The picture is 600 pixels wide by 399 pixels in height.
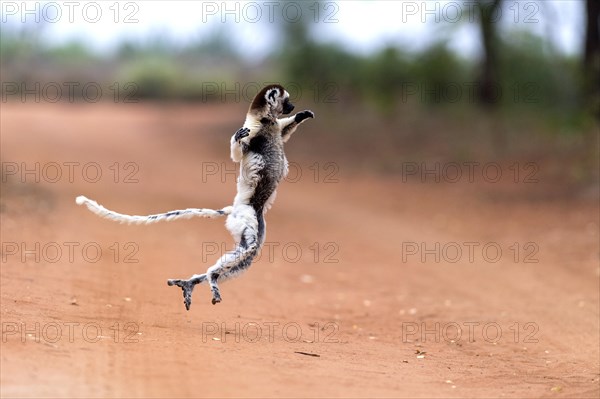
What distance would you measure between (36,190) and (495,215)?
8.97 metres

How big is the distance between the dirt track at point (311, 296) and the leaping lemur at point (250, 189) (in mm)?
612

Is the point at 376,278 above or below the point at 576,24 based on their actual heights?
below

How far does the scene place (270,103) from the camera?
7.50m

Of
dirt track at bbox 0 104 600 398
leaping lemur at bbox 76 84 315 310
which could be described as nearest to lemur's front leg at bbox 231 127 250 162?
leaping lemur at bbox 76 84 315 310

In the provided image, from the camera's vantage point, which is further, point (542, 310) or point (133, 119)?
point (133, 119)

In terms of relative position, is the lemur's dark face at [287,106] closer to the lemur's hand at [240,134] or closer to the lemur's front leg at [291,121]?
the lemur's front leg at [291,121]

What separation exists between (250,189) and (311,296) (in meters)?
3.20

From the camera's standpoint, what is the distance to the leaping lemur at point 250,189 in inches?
276

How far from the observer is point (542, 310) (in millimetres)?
9578

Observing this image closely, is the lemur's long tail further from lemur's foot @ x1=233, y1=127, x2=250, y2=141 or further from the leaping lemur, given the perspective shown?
lemur's foot @ x1=233, y1=127, x2=250, y2=141

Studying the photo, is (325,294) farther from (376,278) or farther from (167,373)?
(167,373)

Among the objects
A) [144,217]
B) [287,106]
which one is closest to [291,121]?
[287,106]

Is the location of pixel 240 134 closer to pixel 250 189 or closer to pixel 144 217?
pixel 250 189

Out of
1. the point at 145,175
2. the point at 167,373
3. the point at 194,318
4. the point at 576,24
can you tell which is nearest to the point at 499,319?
the point at 194,318
